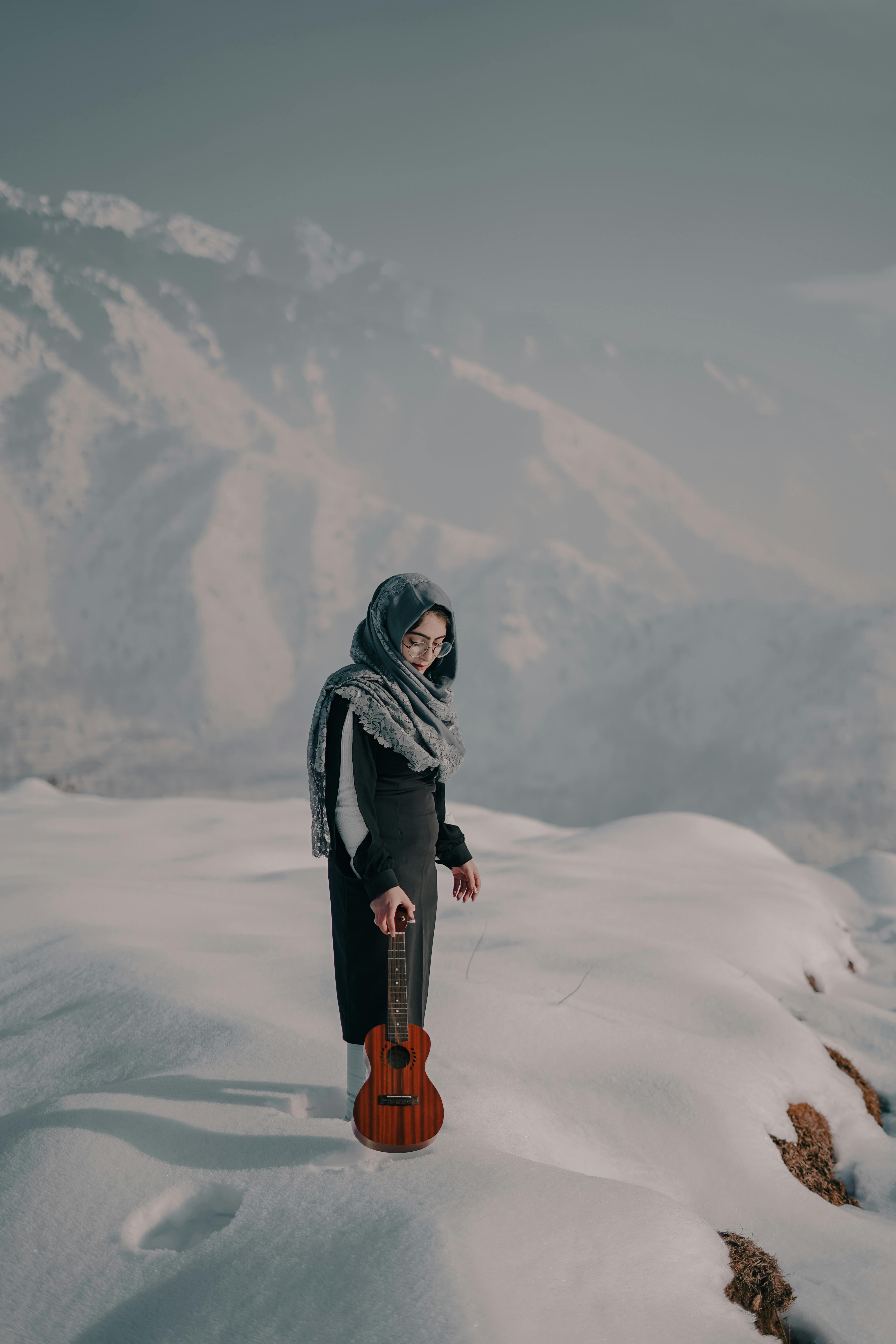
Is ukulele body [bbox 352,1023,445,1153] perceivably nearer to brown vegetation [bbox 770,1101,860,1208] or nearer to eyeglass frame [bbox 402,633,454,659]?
eyeglass frame [bbox 402,633,454,659]

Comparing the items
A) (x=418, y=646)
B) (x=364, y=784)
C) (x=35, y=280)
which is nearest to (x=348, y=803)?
(x=364, y=784)

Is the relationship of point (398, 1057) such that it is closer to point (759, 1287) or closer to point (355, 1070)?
point (355, 1070)

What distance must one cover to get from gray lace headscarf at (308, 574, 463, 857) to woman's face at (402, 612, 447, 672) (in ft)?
0.07

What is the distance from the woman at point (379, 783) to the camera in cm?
170

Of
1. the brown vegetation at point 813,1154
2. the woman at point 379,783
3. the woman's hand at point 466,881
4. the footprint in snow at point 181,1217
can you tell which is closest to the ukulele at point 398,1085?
the woman at point 379,783

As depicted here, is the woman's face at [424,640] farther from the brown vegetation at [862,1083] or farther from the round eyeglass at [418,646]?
the brown vegetation at [862,1083]


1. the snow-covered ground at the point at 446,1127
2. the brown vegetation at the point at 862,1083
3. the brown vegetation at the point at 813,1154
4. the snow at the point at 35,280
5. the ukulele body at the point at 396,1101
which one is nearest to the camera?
the snow-covered ground at the point at 446,1127

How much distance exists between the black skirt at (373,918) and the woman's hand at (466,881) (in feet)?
0.57

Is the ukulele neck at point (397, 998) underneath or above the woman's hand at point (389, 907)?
underneath

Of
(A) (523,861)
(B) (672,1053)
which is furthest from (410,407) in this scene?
(B) (672,1053)

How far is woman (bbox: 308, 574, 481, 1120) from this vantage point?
1.70 meters

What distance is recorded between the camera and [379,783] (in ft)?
5.88

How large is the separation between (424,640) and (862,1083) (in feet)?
9.17

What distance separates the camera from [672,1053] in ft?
8.53
